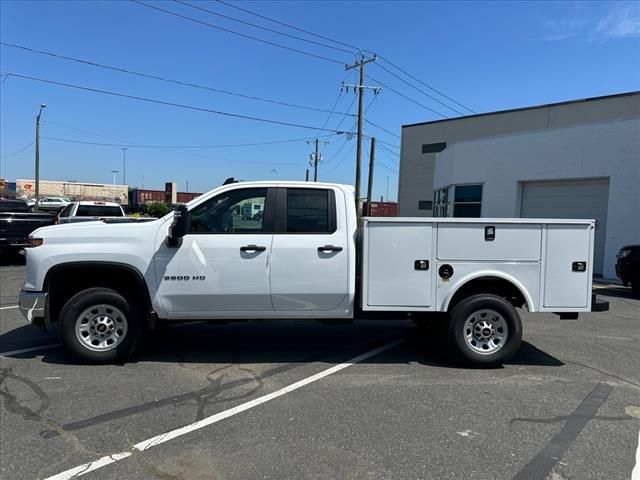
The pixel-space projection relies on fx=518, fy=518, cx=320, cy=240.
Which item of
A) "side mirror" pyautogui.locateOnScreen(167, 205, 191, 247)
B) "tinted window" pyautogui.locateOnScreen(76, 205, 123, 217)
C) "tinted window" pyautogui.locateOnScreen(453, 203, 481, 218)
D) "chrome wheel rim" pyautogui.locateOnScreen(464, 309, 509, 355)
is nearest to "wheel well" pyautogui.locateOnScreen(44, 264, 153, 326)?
"side mirror" pyautogui.locateOnScreen(167, 205, 191, 247)

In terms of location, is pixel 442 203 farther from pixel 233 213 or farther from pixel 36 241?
pixel 36 241

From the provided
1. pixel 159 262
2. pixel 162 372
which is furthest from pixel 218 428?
pixel 159 262

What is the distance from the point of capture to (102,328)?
5.66 metres

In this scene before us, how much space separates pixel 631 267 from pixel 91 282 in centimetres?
1170

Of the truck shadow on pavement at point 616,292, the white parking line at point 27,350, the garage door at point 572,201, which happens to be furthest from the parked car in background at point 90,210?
the garage door at point 572,201

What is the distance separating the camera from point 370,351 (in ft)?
21.3

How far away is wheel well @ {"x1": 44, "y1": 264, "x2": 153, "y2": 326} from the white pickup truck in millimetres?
15

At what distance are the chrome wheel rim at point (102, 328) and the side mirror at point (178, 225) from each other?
3.32 ft

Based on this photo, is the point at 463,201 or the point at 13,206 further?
the point at 463,201

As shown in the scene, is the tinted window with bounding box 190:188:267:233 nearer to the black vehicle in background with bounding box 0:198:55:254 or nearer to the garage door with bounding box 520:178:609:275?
the black vehicle in background with bounding box 0:198:55:254

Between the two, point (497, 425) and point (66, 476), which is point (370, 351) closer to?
point (497, 425)

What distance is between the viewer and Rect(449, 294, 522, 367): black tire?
A: 5.70 m

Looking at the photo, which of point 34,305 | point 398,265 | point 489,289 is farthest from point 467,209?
point 34,305

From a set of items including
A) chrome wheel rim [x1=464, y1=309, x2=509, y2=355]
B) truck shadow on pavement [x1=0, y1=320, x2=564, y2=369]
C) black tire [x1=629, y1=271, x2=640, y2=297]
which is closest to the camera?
chrome wheel rim [x1=464, y1=309, x2=509, y2=355]
